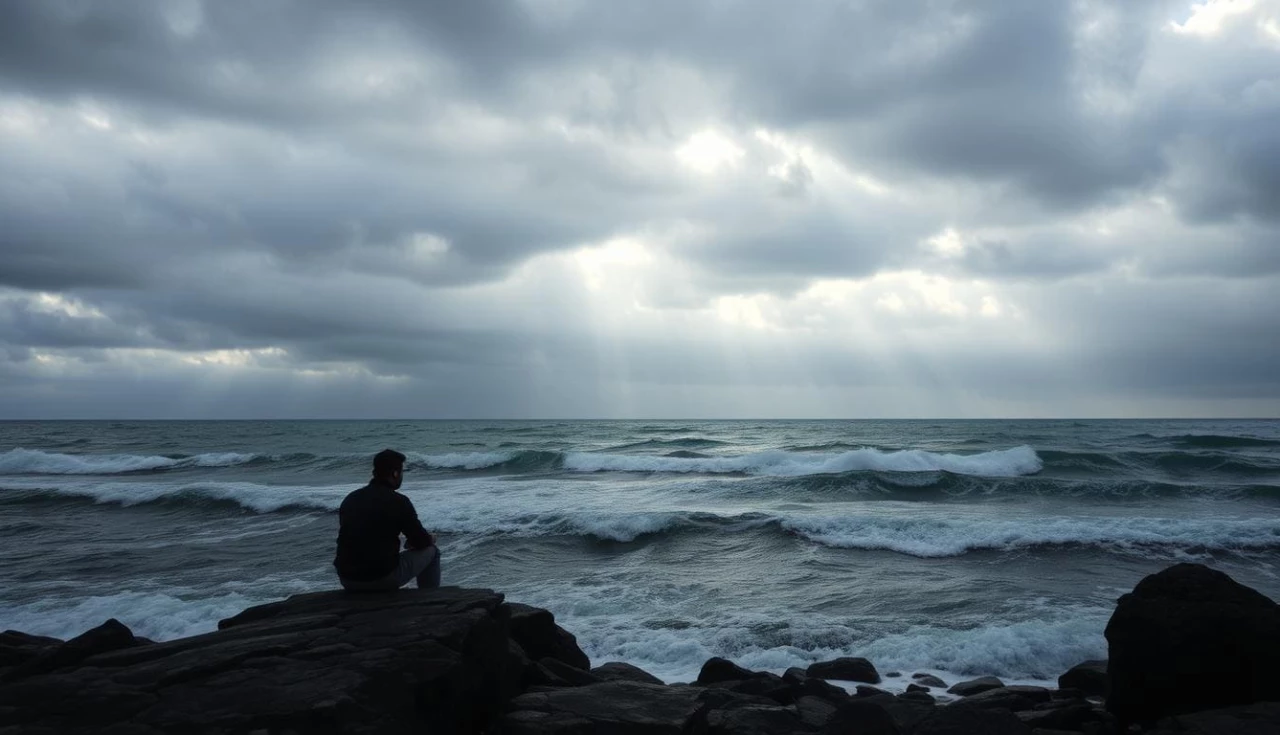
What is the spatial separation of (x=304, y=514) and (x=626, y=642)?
1580 cm

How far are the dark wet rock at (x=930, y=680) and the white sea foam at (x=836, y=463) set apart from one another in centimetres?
2488

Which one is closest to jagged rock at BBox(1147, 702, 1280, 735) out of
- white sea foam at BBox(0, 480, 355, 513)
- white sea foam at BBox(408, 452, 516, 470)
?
white sea foam at BBox(0, 480, 355, 513)

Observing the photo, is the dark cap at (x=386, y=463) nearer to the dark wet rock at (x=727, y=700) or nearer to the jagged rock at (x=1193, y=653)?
the dark wet rock at (x=727, y=700)

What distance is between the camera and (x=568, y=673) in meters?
6.80

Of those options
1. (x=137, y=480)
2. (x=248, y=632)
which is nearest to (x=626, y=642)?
(x=248, y=632)

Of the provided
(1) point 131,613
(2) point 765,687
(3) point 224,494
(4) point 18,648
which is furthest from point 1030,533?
(3) point 224,494

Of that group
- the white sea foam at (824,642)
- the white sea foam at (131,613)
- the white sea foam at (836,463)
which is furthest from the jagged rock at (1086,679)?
the white sea foam at (836,463)

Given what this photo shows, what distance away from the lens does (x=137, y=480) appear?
33156 mm

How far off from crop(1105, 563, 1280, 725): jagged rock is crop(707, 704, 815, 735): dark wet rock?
3.06 meters

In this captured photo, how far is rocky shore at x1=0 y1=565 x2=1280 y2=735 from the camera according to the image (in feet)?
14.2

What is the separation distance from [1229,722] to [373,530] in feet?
22.6

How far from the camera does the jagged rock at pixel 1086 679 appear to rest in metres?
7.55

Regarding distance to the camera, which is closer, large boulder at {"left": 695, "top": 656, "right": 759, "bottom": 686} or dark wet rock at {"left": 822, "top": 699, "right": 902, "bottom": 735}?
dark wet rock at {"left": 822, "top": 699, "right": 902, "bottom": 735}

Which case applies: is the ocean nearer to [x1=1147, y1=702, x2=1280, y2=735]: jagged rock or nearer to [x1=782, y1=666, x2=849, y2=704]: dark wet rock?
[x1=782, y1=666, x2=849, y2=704]: dark wet rock
